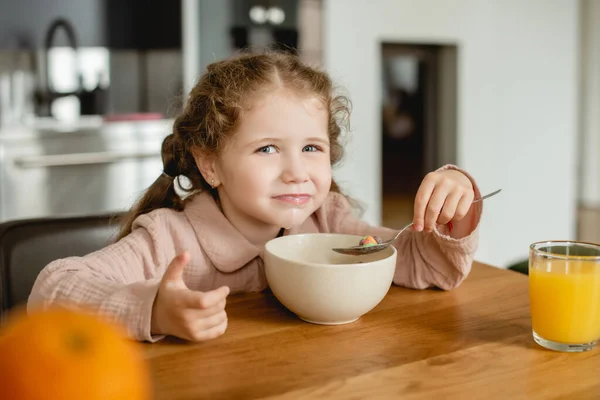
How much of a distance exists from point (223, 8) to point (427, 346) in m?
2.71

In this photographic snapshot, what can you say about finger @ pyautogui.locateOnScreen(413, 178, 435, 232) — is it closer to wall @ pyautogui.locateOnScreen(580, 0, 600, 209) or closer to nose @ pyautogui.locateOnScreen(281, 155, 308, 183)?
nose @ pyautogui.locateOnScreen(281, 155, 308, 183)

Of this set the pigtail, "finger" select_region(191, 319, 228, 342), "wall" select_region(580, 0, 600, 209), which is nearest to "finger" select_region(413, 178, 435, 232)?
"finger" select_region(191, 319, 228, 342)

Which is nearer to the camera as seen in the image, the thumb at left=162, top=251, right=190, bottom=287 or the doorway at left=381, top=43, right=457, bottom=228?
the thumb at left=162, top=251, right=190, bottom=287

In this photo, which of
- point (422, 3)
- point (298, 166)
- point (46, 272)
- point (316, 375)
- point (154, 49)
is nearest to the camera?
point (316, 375)

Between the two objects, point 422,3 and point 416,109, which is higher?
point 422,3

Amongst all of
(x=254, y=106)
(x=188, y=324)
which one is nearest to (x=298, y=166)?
(x=254, y=106)

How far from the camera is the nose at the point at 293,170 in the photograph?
1121 mm

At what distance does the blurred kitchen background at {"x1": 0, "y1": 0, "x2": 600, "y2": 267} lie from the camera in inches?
115

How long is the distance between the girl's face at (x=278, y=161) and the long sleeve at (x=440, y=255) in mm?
184

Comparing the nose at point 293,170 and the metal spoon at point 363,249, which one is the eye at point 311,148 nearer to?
the nose at point 293,170

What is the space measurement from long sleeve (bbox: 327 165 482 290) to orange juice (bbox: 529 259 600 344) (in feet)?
0.88

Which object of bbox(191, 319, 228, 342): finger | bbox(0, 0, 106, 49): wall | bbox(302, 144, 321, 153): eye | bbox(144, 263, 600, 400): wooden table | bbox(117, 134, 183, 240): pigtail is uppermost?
bbox(0, 0, 106, 49): wall

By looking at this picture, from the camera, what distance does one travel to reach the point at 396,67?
3832mm

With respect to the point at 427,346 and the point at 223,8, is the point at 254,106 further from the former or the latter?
the point at 223,8
